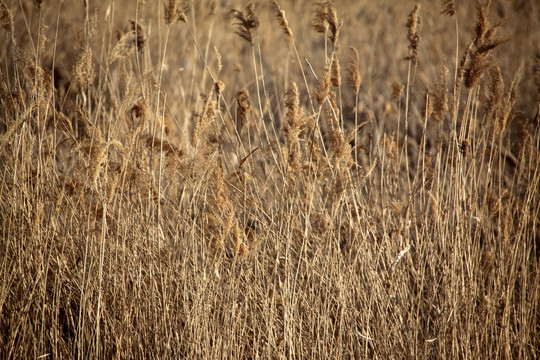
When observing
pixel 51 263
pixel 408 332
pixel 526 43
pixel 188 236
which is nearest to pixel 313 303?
pixel 408 332

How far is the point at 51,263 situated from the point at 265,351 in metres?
0.96

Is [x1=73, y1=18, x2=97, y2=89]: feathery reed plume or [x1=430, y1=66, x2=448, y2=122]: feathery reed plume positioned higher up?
[x1=73, y1=18, x2=97, y2=89]: feathery reed plume

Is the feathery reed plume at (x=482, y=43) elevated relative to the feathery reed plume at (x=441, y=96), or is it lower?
elevated

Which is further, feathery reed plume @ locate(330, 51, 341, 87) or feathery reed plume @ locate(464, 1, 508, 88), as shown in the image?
feathery reed plume @ locate(330, 51, 341, 87)

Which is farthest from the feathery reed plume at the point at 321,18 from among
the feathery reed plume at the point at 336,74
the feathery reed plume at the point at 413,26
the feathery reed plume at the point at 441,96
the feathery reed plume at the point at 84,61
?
the feathery reed plume at the point at 84,61

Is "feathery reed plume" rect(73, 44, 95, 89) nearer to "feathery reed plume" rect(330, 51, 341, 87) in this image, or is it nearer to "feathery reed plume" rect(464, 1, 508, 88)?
"feathery reed plume" rect(330, 51, 341, 87)

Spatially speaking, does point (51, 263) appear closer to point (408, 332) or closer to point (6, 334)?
point (6, 334)

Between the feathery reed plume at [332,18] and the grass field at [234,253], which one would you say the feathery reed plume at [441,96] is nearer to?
the grass field at [234,253]

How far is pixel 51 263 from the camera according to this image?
1876mm

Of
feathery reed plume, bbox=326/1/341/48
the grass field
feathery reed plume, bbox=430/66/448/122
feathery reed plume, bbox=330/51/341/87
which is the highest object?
feathery reed plume, bbox=326/1/341/48

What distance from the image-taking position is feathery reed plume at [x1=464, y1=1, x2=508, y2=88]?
163 centimetres

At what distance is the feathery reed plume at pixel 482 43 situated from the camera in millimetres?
1635

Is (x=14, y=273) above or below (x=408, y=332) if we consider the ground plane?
above

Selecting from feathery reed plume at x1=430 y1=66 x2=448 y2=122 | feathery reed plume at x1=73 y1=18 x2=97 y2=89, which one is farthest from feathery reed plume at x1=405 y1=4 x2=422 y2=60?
feathery reed plume at x1=73 y1=18 x2=97 y2=89
